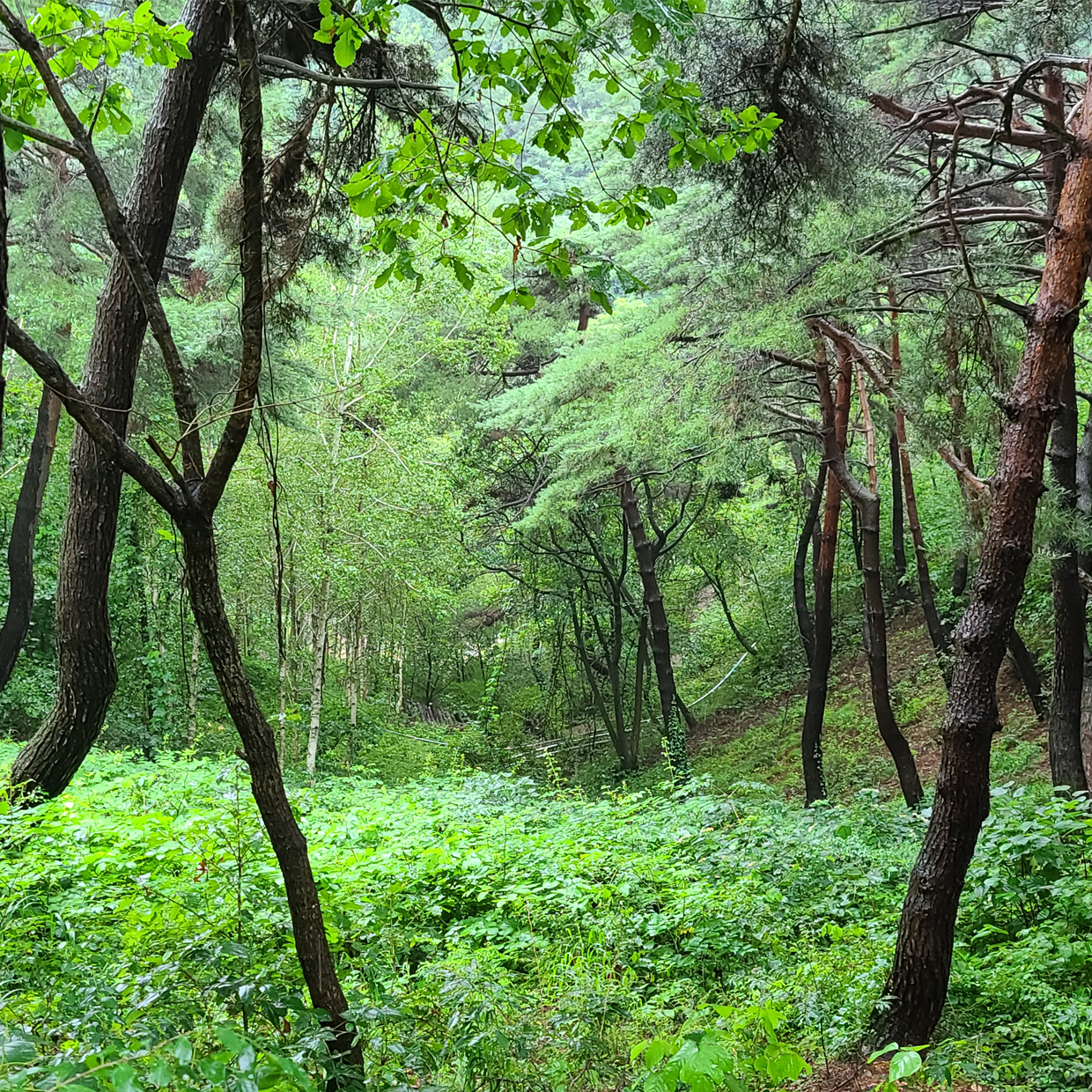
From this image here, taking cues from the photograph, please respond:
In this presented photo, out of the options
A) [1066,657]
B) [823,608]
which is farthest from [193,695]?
[1066,657]

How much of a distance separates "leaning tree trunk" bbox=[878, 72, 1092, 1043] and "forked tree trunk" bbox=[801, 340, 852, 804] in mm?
5160

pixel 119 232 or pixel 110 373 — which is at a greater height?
pixel 110 373

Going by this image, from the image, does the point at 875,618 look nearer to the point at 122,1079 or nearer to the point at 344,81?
the point at 344,81

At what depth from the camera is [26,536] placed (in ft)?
32.3

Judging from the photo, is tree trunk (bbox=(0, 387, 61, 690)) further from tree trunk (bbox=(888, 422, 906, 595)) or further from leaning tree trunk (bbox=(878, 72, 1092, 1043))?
tree trunk (bbox=(888, 422, 906, 595))

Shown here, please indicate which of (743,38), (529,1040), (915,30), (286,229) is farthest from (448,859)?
(915,30)

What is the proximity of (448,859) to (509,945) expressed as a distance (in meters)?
1.14

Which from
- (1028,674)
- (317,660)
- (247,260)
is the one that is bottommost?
(1028,674)

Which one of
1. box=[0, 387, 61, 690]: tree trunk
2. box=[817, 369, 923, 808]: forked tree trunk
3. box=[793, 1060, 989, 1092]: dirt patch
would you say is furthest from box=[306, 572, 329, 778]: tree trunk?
box=[793, 1060, 989, 1092]: dirt patch

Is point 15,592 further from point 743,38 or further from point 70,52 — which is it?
point 743,38

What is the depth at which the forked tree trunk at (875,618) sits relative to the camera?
834 cm

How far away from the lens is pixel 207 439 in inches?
322

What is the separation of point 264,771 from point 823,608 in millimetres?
7831

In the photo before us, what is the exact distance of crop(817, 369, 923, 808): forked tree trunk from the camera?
27.3 ft
